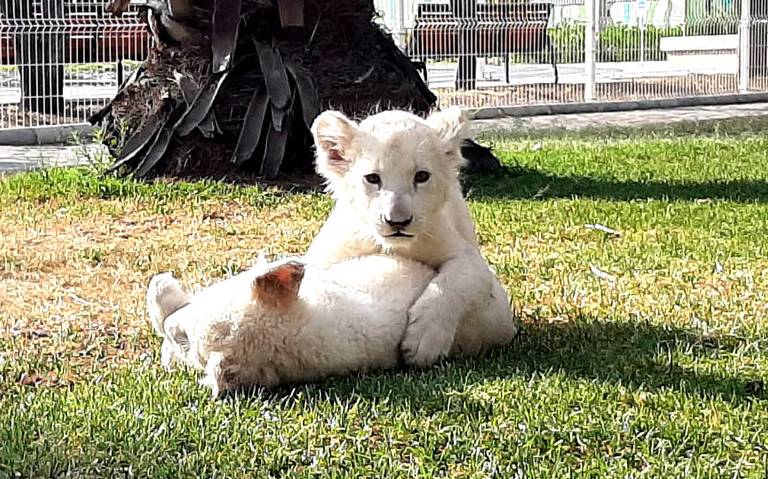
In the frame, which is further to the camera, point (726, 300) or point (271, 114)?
point (271, 114)

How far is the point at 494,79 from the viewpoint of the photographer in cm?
1728

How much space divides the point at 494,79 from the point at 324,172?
13.0 metres

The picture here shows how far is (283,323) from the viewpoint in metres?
3.71

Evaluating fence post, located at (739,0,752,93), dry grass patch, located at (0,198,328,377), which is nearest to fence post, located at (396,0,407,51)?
fence post, located at (739,0,752,93)

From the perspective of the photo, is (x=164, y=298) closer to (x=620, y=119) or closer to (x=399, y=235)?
(x=399, y=235)

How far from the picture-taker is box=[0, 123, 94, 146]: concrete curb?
44.9 feet

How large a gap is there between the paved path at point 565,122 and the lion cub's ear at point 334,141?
6667mm

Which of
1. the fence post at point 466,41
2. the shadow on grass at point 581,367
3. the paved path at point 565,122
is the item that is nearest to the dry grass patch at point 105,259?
the shadow on grass at point 581,367

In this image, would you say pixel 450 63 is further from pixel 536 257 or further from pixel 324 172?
pixel 324 172

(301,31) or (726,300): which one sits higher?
(301,31)

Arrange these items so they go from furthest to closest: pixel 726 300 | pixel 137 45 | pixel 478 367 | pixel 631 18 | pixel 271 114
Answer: pixel 631 18
pixel 137 45
pixel 271 114
pixel 726 300
pixel 478 367

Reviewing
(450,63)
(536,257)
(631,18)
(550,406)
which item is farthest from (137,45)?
(550,406)

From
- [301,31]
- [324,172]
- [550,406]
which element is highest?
[301,31]

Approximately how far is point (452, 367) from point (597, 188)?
481 cm
